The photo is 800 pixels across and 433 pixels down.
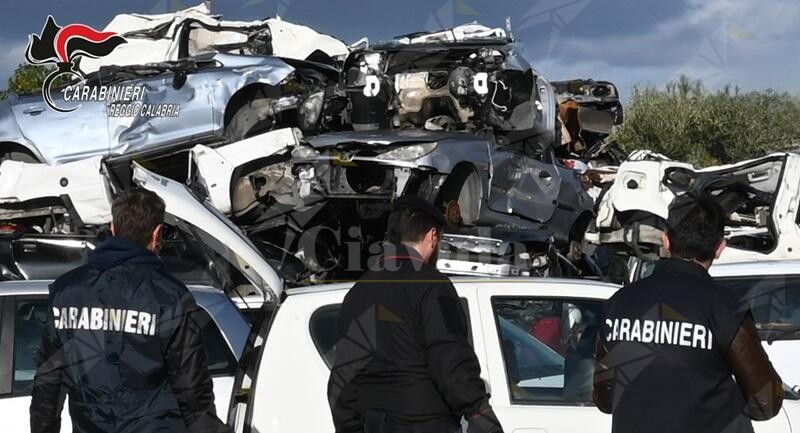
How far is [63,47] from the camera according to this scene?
37.9 ft

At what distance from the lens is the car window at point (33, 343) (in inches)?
190

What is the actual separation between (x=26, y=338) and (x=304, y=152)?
4.83 meters

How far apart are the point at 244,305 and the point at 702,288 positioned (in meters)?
3.08

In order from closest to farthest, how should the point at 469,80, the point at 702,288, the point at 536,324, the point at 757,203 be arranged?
the point at 702,288, the point at 536,324, the point at 757,203, the point at 469,80

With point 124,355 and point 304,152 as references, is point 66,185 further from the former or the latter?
point 124,355

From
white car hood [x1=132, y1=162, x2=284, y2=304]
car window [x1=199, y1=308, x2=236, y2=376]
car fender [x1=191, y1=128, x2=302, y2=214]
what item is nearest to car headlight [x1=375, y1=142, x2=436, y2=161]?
car fender [x1=191, y1=128, x2=302, y2=214]

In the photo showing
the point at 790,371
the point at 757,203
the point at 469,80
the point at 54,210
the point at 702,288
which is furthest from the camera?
the point at 469,80

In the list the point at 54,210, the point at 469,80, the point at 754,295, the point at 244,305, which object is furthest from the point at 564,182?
the point at 244,305

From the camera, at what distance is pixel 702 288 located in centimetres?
348

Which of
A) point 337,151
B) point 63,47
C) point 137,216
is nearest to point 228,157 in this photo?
point 337,151

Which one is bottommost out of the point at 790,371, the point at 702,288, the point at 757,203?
the point at 790,371

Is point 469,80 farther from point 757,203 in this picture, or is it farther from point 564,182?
point 757,203

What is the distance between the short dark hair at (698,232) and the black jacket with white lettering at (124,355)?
1652 mm

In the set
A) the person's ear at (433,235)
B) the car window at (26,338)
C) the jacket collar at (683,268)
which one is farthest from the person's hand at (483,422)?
the car window at (26,338)
